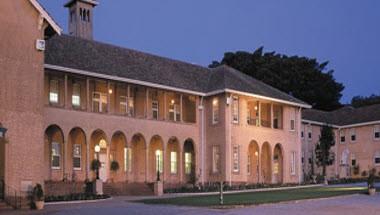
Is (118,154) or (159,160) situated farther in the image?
(159,160)

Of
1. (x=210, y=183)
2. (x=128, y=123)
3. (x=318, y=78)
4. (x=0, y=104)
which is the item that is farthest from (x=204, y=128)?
(x=318, y=78)

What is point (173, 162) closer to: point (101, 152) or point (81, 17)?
point (101, 152)

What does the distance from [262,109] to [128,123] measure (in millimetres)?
12974

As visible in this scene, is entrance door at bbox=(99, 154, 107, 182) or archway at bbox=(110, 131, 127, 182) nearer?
entrance door at bbox=(99, 154, 107, 182)

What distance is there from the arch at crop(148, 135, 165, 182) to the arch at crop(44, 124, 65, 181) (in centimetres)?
741

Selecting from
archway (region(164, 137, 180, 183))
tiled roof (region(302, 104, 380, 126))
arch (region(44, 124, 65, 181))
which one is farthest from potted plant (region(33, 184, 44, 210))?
tiled roof (region(302, 104, 380, 126))

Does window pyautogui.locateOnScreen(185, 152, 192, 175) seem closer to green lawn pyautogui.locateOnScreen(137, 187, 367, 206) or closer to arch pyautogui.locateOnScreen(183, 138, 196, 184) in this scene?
arch pyautogui.locateOnScreen(183, 138, 196, 184)

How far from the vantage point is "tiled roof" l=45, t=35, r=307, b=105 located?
4029cm

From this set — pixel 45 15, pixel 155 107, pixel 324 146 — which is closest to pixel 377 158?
pixel 324 146

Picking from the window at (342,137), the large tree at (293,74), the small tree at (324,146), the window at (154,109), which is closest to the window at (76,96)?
the window at (154,109)

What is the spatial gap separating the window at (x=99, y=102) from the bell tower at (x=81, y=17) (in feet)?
36.9

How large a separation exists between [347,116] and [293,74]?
53.1 ft

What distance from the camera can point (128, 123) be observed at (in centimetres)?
4284

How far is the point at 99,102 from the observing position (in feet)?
139
